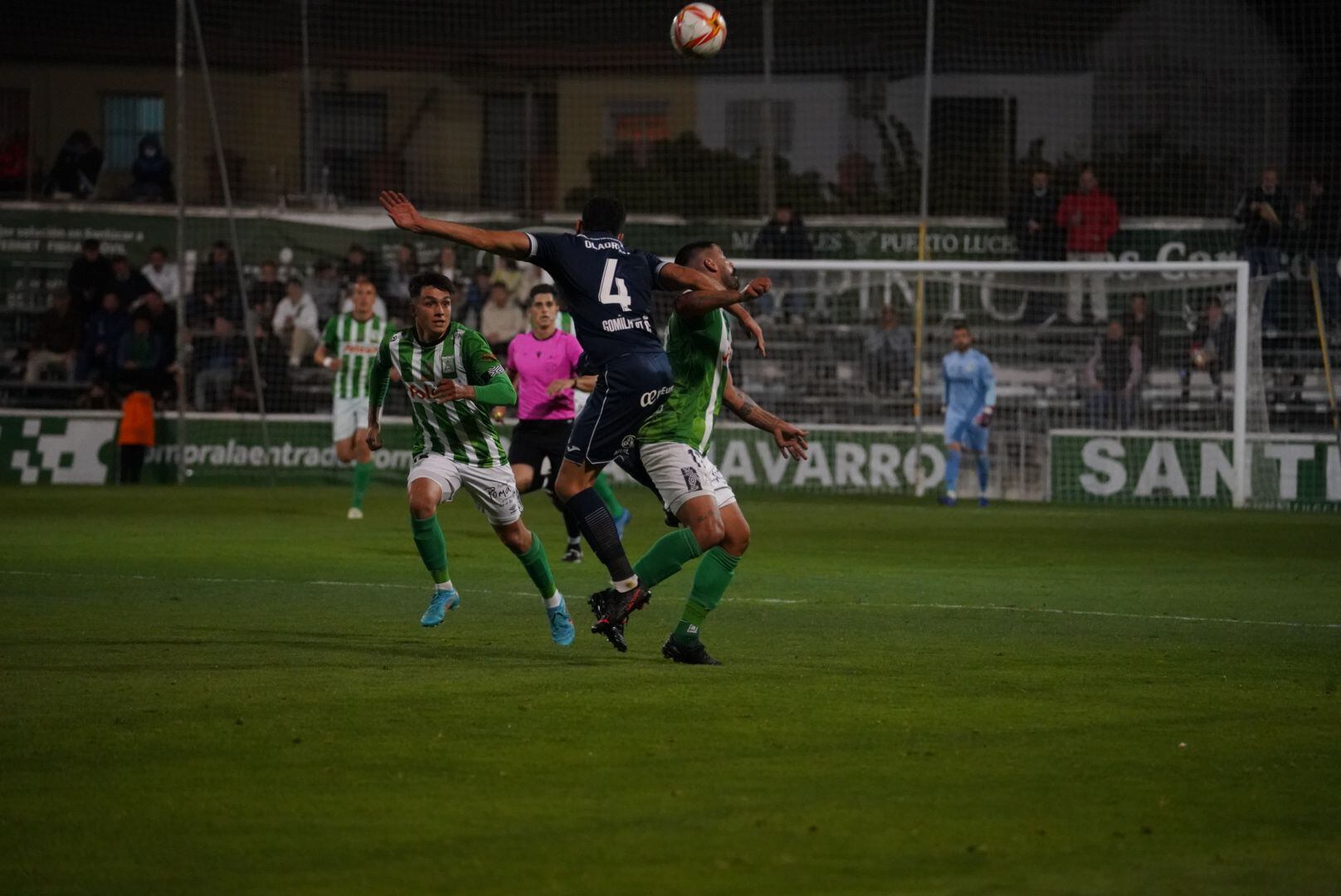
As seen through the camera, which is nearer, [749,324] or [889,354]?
[749,324]

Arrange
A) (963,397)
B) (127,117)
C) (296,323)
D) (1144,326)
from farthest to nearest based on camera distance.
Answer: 1. (127,117)
2. (296,323)
3. (1144,326)
4. (963,397)

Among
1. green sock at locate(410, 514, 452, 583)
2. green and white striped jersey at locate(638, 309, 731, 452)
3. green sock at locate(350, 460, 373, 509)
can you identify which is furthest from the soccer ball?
green sock at locate(350, 460, 373, 509)

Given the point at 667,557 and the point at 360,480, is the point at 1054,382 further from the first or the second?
the point at 667,557

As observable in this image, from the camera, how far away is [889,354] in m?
28.2

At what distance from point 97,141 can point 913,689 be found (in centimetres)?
3453

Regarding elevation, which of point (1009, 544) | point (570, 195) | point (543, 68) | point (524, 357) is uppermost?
point (543, 68)

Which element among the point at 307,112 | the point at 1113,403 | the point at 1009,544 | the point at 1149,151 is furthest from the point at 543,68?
the point at 1009,544

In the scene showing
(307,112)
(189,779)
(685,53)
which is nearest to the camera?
Answer: (189,779)

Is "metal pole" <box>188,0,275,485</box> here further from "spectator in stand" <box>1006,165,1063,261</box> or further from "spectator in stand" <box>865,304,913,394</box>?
"spectator in stand" <box>1006,165,1063,261</box>

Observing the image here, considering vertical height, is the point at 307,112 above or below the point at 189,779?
above

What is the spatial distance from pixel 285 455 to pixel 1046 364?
11959mm

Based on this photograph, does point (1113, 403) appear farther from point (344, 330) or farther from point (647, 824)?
point (647, 824)

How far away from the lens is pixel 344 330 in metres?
21.8

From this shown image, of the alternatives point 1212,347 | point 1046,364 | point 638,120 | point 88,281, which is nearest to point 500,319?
point 88,281
